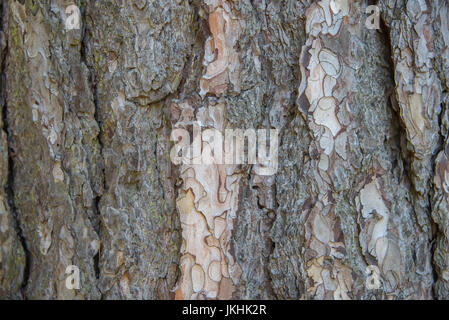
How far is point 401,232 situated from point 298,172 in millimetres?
286

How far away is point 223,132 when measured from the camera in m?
0.96

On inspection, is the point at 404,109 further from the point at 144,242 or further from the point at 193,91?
the point at 144,242

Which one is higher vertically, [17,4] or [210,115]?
[17,4]

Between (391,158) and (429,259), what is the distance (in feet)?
0.85

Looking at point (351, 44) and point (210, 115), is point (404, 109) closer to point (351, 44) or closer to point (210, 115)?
point (351, 44)

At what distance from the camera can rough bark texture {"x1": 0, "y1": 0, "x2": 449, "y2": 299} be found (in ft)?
3.14

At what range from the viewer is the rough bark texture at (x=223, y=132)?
0.96 metres
